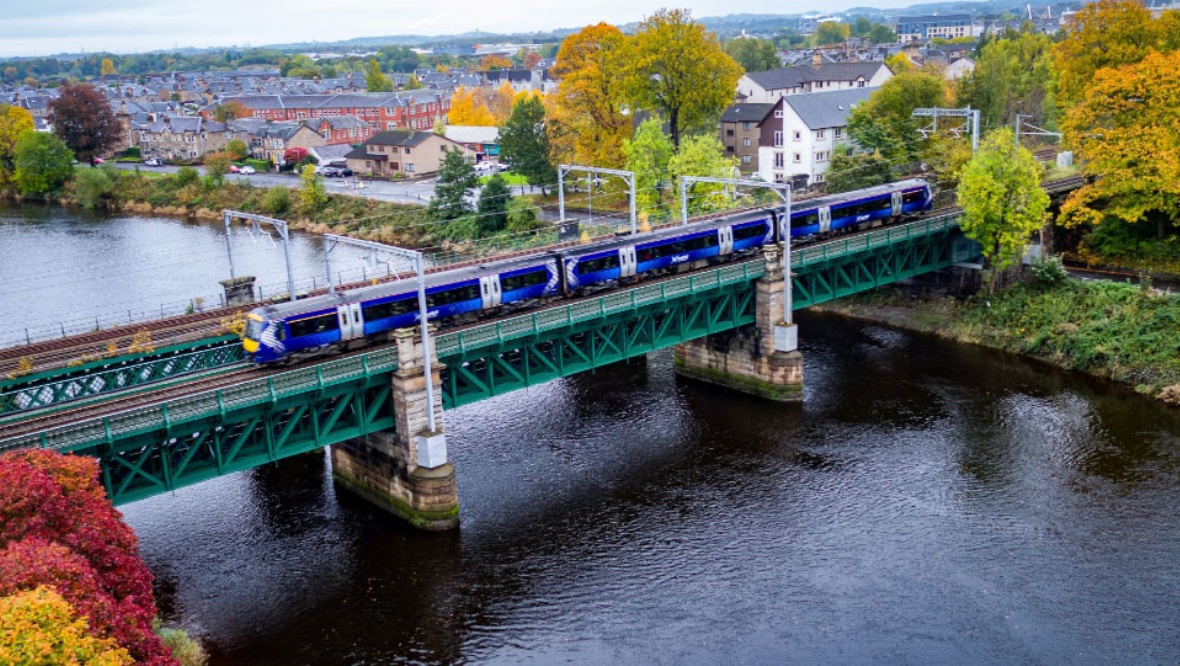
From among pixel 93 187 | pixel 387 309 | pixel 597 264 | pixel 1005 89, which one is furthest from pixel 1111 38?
pixel 93 187

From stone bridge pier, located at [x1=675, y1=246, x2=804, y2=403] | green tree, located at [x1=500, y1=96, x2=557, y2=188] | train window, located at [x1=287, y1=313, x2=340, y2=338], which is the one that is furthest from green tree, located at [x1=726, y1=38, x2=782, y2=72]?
train window, located at [x1=287, y1=313, x2=340, y2=338]

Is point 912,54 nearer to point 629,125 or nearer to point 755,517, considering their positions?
point 629,125

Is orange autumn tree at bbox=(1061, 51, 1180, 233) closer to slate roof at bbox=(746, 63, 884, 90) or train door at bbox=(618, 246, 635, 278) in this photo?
train door at bbox=(618, 246, 635, 278)

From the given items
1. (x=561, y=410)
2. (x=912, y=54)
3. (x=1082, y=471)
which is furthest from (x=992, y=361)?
(x=912, y=54)

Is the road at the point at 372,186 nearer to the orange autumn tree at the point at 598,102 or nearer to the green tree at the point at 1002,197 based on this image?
the orange autumn tree at the point at 598,102

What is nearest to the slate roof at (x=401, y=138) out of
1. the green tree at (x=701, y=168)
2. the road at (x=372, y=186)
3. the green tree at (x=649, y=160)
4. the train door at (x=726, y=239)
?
the road at (x=372, y=186)

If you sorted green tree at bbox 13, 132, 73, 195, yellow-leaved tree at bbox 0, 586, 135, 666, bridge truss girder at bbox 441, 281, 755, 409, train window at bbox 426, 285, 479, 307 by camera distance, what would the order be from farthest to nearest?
green tree at bbox 13, 132, 73, 195 < train window at bbox 426, 285, 479, 307 < bridge truss girder at bbox 441, 281, 755, 409 < yellow-leaved tree at bbox 0, 586, 135, 666
